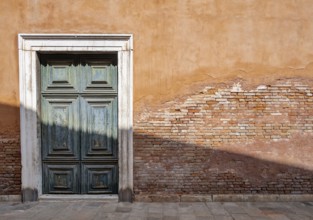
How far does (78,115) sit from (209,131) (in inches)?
98.4

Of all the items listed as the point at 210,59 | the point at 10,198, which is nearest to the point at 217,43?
the point at 210,59

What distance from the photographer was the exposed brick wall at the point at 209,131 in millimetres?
5180

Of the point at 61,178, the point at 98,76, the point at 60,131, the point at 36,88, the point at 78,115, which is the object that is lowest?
the point at 61,178

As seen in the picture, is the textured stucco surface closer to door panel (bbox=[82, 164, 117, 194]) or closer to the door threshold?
door panel (bbox=[82, 164, 117, 194])

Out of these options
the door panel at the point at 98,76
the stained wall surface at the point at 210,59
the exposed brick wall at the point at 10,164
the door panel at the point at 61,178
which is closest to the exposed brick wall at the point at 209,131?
the stained wall surface at the point at 210,59

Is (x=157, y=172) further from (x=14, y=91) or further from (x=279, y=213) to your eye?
(x=14, y=91)

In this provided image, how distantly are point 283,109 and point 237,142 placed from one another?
1.04m

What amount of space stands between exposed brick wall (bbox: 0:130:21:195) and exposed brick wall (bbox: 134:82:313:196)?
7.14 ft

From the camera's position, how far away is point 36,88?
5.17 metres

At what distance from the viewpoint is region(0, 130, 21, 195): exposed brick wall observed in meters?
5.16

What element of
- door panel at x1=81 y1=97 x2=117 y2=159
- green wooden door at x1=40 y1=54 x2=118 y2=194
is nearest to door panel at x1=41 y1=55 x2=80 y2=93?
green wooden door at x1=40 y1=54 x2=118 y2=194

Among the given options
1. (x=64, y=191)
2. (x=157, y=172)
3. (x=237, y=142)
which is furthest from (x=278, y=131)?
(x=64, y=191)

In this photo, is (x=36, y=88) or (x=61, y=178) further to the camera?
(x=61, y=178)

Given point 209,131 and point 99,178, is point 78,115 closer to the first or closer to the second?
point 99,178
